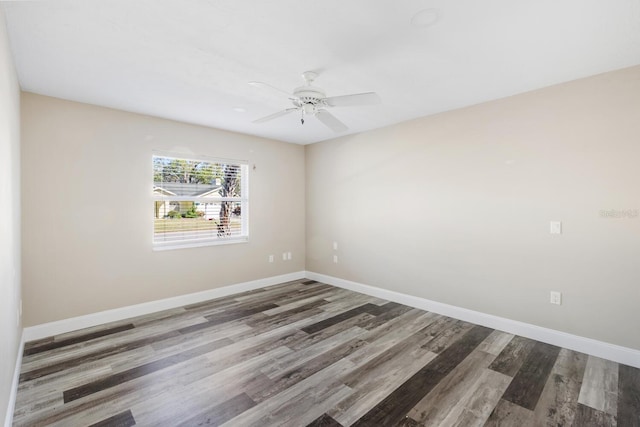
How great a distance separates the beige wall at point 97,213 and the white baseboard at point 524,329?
2.49 metres

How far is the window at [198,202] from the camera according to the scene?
3.87 m

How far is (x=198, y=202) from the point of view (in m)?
4.22

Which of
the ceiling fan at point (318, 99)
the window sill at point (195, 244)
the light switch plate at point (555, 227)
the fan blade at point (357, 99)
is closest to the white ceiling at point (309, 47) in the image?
the ceiling fan at point (318, 99)

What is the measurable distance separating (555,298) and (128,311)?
4.57 metres

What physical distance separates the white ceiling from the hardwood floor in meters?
2.43

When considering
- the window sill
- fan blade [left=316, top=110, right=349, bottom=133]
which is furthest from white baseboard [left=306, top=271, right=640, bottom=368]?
fan blade [left=316, top=110, right=349, bottom=133]

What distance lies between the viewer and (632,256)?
98.2 inches

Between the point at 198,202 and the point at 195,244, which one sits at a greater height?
the point at 198,202

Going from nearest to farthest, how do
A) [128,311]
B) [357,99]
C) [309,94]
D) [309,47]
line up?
[309,47], [357,99], [309,94], [128,311]

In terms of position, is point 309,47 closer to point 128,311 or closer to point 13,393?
point 13,393

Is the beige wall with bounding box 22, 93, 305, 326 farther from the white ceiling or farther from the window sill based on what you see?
the white ceiling

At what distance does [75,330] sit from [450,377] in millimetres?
3716

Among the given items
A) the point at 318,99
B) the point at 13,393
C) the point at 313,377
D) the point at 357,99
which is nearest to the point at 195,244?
the point at 13,393

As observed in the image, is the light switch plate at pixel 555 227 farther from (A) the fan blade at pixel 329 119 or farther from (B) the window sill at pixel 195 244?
(B) the window sill at pixel 195 244
